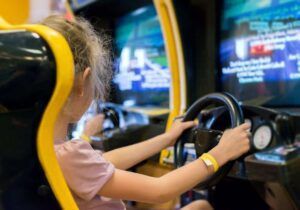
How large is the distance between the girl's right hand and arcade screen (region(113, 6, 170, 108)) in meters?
1.14

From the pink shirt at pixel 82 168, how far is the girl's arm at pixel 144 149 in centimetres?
42

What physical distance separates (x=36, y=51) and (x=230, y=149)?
558mm

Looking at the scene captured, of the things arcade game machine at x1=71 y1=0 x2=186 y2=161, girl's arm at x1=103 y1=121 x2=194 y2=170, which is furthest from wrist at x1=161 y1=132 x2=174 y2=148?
arcade game machine at x1=71 y1=0 x2=186 y2=161

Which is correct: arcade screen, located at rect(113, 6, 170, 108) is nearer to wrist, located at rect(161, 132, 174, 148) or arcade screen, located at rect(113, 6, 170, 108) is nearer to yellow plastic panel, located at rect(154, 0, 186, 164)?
yellow plastic panel, located at rect(154, 0, 186, 164)

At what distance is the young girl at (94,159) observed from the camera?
85 centimetres

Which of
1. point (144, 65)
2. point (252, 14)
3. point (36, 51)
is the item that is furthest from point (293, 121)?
point (144, 65)

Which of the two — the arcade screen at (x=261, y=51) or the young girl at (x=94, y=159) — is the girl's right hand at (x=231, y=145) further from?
the arcade screen at (x=261, y=51)

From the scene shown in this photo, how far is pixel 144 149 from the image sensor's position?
1325 millimetres

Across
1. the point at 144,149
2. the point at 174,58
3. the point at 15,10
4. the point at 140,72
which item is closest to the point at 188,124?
the point at 144,149

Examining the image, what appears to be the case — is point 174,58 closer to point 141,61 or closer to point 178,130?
point 141,61

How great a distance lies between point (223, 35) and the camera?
1902mm

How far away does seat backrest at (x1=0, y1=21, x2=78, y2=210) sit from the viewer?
0.65 m

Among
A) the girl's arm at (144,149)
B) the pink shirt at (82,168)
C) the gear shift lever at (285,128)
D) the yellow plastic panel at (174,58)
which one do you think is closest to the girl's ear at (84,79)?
the pink shirt at (82,168)

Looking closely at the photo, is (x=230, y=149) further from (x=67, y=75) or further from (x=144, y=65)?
(x=144, y=65)
